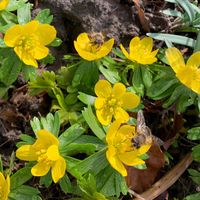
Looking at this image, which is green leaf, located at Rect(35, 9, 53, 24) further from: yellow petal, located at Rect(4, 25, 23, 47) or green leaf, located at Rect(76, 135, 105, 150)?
green leaf, located at Rect(76, 135, 105, 150)

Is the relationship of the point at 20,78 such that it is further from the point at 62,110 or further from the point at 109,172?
the point at 109,172

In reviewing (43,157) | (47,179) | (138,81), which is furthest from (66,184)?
(138,81)

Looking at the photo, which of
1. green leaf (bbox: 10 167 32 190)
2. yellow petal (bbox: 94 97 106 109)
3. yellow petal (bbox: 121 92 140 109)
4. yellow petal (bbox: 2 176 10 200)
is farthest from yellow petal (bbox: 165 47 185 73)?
yellow petal (bbox: 2 176 10 200)

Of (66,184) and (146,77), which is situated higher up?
(146,77)

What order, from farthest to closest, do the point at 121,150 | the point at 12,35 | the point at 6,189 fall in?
the point at 12,35 → the point at 121,150 → the point at 6,189

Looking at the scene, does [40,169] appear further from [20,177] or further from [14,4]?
[14,4]

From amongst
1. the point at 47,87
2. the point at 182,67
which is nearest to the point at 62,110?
the point at 47,87
